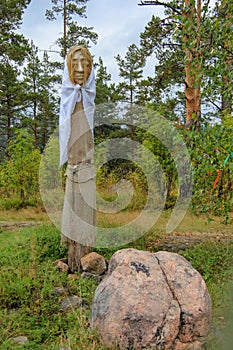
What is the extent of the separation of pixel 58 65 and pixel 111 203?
12138 millimetres

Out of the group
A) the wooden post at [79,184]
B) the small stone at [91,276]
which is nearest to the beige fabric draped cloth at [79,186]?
the wooden post at [79,184]

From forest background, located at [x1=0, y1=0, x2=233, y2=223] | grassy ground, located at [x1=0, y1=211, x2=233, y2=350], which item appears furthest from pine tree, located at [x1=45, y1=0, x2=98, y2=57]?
grassy ground, located at [x1=0, y1=211, x2=233, y2=350]

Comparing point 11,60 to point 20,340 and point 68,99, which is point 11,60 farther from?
point 20,340

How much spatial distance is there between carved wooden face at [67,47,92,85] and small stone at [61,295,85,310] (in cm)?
271

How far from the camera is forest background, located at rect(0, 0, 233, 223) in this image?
4051 mm

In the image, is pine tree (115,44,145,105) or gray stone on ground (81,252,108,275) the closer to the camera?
gray stone on ground (81,252,108,275)

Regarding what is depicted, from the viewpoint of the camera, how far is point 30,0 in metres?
13.5

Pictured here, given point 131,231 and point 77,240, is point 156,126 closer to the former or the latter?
point 131,231

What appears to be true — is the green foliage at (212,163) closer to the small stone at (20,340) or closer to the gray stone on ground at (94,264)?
the gray stone on ground at (94,264)

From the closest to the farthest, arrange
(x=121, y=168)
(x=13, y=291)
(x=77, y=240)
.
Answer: (x=13, y=291)
(x=77, y=240)
(x=121, y=168)

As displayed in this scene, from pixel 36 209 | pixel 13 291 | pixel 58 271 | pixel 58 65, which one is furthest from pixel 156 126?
pixel 58 65

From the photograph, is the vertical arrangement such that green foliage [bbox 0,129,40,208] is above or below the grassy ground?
above

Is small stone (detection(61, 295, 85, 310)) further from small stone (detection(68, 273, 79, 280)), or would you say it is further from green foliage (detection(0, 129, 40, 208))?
green foliage (detection(0, 129, 40, 208))

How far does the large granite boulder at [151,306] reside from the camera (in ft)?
8.36
